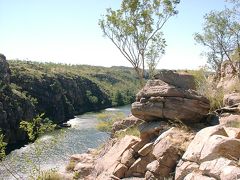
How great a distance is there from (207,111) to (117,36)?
715 inches

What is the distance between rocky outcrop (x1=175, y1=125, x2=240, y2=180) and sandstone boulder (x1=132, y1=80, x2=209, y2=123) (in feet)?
16.5

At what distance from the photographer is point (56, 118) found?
114812mm

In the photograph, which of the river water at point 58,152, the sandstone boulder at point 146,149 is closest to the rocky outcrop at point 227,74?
the sandstone boulder at point 146,149

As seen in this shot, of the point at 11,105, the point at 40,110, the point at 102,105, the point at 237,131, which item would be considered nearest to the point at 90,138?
the point at 11,105

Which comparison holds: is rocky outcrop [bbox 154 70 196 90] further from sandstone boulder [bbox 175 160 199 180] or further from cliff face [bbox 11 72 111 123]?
cliff face [bbox 11 72 111 123]

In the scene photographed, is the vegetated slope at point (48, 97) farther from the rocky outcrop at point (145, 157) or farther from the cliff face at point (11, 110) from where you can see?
the rocky outcrop at point (145, 157)

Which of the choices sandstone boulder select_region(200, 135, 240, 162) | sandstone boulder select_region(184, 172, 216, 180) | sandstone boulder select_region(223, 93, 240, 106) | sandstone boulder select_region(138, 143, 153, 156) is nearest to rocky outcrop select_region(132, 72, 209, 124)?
sandstone boulder select_region(223, 93, 240, 106)

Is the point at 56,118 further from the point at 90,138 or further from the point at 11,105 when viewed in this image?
the point at 90,138

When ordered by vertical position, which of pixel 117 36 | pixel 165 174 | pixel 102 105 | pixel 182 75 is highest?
pixel 117 36

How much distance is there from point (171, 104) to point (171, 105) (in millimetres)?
56

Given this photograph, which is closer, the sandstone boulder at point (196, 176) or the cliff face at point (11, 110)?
the sandstone boulder at point (196, 176)

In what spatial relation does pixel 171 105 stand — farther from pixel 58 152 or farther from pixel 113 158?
pixel 58 152

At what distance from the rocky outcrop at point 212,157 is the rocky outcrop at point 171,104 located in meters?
5.03

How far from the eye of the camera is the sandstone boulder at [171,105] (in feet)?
60.1
